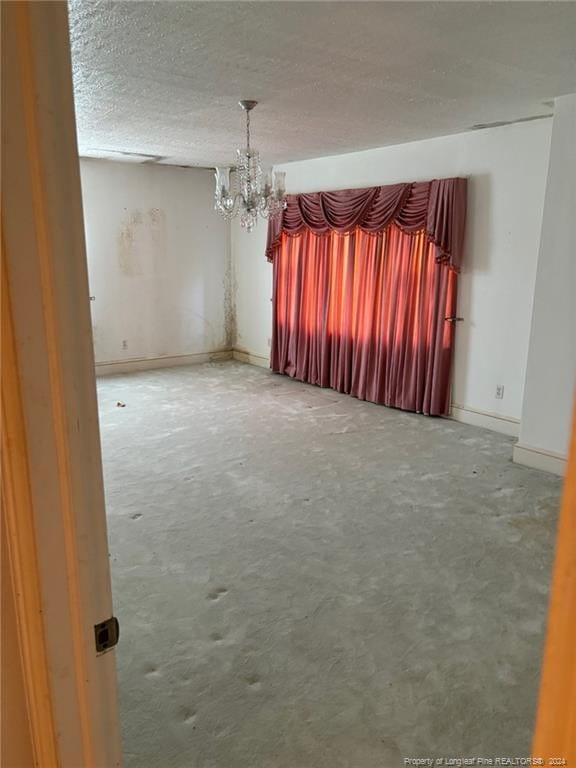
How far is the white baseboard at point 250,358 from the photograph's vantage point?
730 cm

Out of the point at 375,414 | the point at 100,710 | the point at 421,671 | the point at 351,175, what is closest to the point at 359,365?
the point at 375,414

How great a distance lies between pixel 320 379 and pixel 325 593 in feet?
12.5

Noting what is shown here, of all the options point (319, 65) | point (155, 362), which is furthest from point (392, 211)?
point (155, 362)

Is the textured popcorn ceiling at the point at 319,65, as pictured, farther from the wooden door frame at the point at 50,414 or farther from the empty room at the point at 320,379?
the wooden door frame at the point at 50,414

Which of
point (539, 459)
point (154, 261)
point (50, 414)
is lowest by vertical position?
point (539, 459)

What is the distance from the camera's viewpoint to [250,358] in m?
7.56

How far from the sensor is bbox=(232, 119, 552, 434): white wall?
431 centimetres

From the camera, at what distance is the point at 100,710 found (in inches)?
34.6

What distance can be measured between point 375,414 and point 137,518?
264cm

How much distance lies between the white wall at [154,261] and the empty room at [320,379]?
0.04 m

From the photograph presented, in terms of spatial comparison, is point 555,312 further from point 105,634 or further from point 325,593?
point 105,634

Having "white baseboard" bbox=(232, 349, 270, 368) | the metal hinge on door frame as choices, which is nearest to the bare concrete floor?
the metal hinge on door frame

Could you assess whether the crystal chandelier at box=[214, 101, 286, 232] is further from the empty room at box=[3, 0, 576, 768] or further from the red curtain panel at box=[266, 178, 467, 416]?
the red curtain panel at box=[266, 178, 467, 416]

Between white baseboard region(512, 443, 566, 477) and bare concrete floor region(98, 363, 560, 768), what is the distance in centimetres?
9
